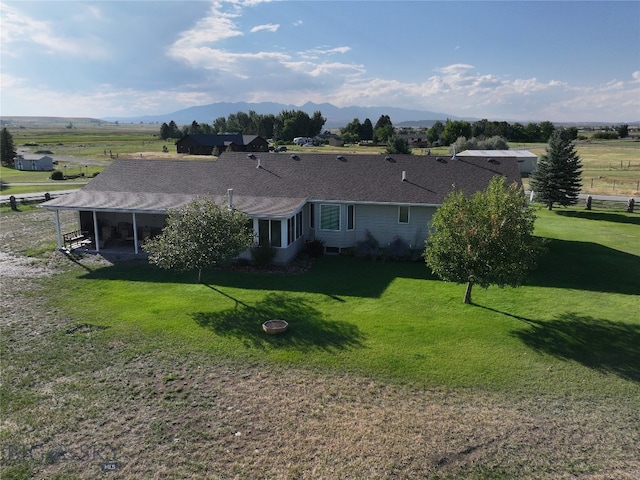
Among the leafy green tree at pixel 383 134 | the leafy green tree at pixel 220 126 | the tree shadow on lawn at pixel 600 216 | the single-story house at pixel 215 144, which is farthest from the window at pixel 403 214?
the leafy green tree at pixel 220 126

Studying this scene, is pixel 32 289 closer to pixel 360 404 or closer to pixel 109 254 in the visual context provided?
pixel 109 254

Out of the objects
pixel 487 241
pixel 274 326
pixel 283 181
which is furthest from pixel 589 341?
pixel 283 181

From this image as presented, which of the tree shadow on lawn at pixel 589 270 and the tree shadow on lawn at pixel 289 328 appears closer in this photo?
the tree shadow on lawn at pixel 289 328

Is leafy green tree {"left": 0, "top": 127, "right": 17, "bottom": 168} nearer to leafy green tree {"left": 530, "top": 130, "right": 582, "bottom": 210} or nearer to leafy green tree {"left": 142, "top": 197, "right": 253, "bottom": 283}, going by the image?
leafy green tree {"left": 142, "top": 197, "right": 253, "bottom": 283}

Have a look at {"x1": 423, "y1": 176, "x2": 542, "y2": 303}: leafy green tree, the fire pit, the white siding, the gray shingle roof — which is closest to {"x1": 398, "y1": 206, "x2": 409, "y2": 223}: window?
the white siding

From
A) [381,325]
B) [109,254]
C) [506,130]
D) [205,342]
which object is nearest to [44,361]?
[205,342]

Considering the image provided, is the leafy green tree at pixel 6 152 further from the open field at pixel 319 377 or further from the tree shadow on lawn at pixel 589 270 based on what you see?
the tree shadow on lawn at pixel 589 270
